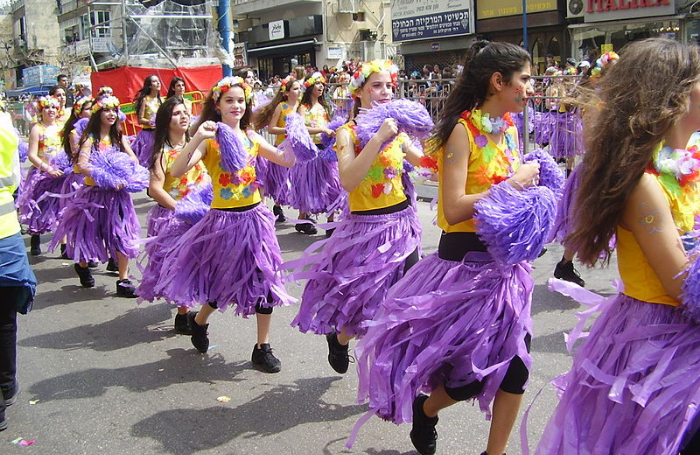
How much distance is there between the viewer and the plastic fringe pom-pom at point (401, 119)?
3752 millimetres

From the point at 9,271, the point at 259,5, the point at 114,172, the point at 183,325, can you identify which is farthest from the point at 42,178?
the point at 259,5

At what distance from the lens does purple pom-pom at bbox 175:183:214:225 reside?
210 inches

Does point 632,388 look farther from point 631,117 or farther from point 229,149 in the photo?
point 229,149

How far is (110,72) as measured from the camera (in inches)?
683

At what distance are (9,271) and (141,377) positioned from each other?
1.24 metres

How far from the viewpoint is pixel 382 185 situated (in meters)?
4.42

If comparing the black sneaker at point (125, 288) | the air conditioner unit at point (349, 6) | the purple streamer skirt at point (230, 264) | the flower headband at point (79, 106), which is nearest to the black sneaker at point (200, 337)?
the purple streamer skirt at point (230, 264)

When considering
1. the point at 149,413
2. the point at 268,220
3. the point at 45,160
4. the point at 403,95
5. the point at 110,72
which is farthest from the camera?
the point at 110,72

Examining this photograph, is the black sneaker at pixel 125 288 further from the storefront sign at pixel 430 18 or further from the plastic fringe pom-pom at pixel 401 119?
the storefront sign at pixel 430 18

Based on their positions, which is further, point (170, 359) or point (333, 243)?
point (170, 359)

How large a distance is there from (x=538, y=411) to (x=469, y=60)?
197cm

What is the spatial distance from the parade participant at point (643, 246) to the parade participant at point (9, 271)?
10.1 ft

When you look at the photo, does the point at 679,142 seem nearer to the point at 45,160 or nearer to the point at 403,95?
the point at 45,160

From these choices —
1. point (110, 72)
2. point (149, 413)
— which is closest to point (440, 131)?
point (149, 413)
